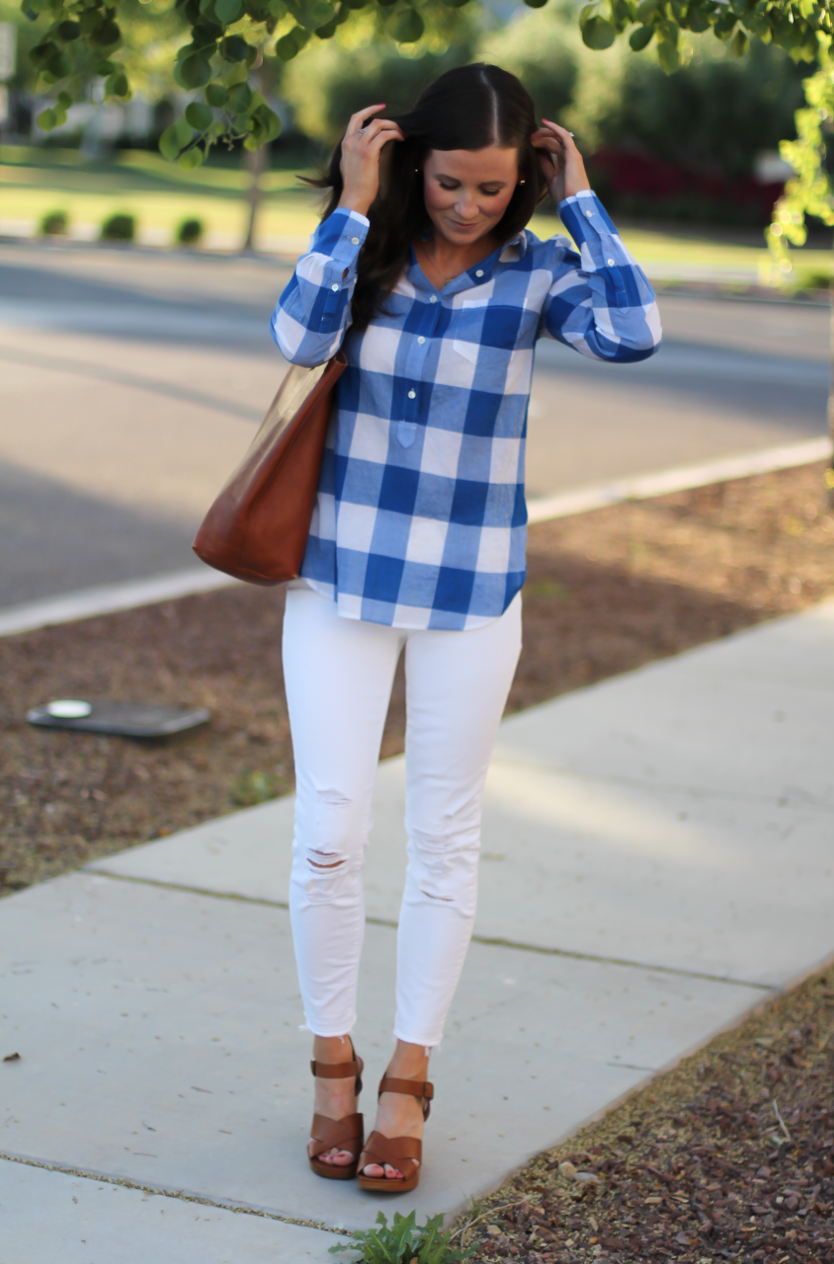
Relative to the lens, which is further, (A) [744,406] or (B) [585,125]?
(B) [585,125]

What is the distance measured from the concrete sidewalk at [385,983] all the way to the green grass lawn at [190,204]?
732 inches

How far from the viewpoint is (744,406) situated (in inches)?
556

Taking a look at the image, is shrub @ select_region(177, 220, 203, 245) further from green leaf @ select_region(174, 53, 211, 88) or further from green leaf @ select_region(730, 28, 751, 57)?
green leaf @ select_region(174, 53, 211, 88)

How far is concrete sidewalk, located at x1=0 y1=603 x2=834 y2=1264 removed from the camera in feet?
8.80

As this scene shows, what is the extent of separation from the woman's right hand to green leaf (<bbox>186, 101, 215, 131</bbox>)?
48cm

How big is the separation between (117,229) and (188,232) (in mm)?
1365

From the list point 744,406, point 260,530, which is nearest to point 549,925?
point 260,530

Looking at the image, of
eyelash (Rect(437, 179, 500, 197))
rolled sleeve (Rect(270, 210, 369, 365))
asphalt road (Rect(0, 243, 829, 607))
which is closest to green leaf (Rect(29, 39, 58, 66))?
rolled sleeve (Rect(270, 210, 369, 365))

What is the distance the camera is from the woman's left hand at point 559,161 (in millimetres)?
2664

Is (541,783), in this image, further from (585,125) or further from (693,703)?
(585,125)

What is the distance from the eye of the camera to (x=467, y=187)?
2.56 metres

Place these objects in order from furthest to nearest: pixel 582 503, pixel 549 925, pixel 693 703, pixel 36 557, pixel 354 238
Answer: pixel 582 503
pixel 36 557
pixel 693 703
pixel 549 925
pixel 354 238

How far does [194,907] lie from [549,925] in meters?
0.89

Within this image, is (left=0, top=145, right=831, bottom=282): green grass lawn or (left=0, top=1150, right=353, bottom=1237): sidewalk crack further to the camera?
(left=0, top=145, right=831, bottom=282): green grass lawn
